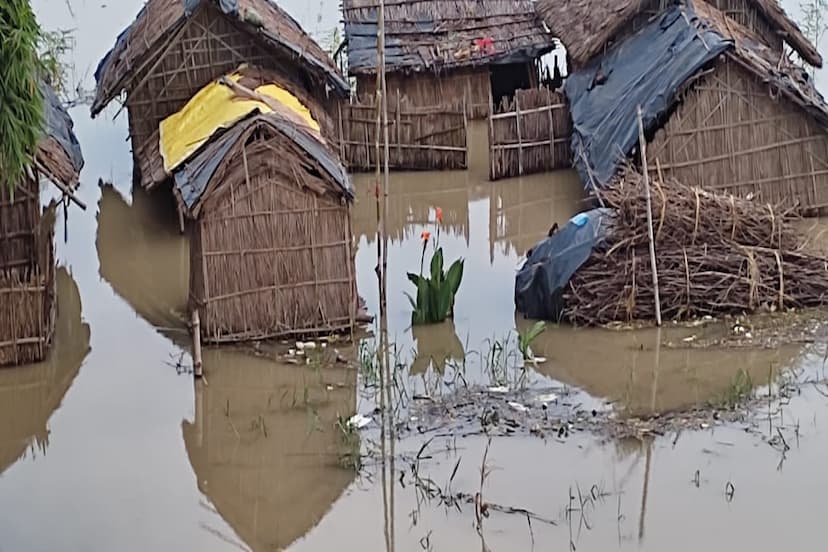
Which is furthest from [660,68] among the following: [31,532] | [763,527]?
[31,532]

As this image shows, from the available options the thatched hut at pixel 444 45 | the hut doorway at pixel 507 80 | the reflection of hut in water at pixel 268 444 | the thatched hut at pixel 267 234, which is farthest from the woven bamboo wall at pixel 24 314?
the hut doorway at pixel 507 80

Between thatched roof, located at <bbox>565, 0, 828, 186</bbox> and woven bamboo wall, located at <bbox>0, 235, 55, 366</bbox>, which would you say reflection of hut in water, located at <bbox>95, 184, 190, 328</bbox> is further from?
thatched roof, located at <bbox>565, 0, 828, 186</bbox>

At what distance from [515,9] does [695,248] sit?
729 cm

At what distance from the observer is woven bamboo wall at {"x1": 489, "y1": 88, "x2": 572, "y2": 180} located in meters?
15.3

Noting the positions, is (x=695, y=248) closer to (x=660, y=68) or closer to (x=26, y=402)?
(x=660, y=68)

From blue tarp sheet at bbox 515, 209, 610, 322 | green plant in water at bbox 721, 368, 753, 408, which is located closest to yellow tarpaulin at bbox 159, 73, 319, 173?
blue tarp sheet at bbox 515, 209, 610, 322

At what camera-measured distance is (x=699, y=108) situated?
43.5 ft

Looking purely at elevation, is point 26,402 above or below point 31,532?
above

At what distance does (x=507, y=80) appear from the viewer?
714 inches

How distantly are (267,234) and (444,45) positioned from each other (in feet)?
22.4

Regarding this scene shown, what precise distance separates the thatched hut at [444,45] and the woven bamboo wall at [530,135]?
4.35 ft

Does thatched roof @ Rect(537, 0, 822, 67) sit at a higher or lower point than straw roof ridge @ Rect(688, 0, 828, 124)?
higher

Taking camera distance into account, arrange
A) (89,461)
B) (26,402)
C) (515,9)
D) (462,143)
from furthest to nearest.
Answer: (515,9), (462,143), (26,402), (89,461)

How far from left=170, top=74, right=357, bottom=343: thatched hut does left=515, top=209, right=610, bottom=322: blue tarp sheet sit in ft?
5.24
